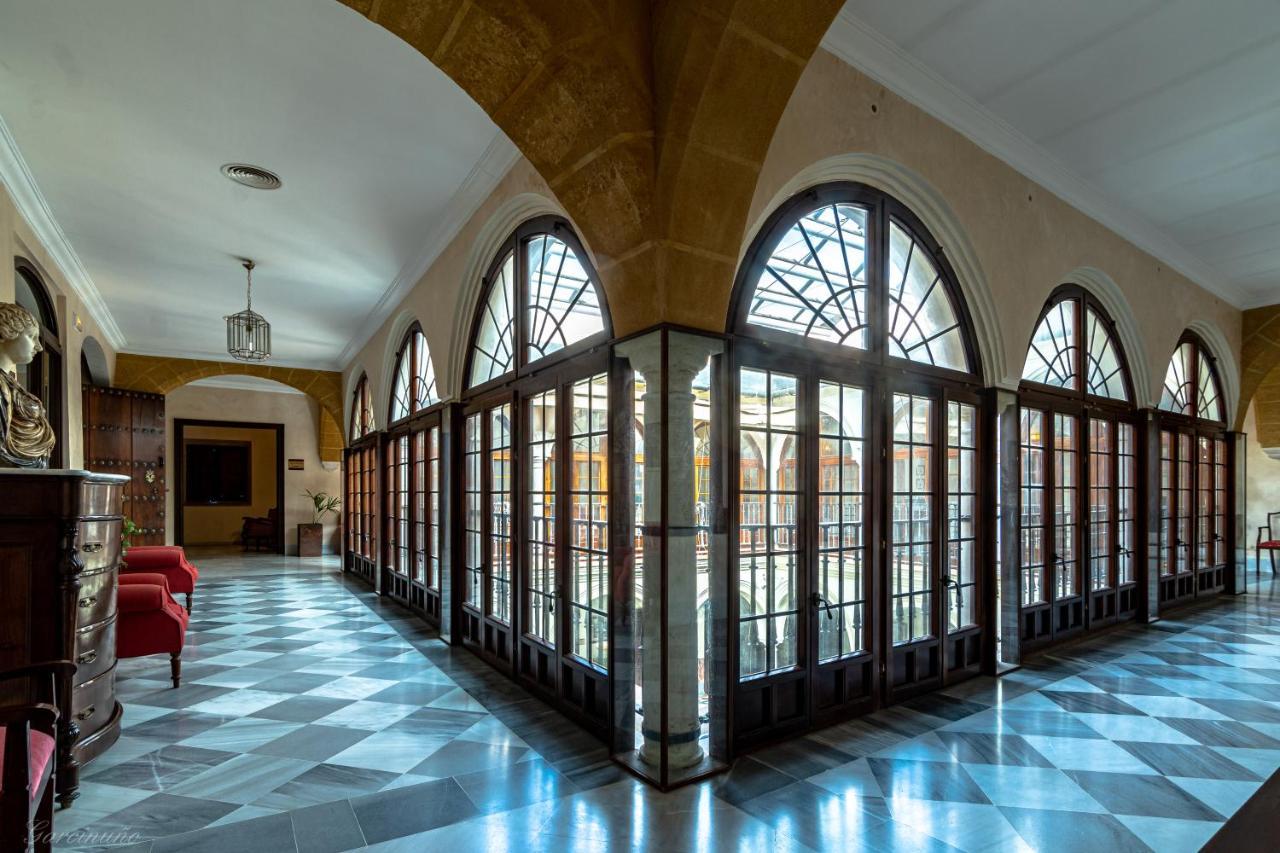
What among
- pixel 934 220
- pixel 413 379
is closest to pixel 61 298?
pixel 413 379

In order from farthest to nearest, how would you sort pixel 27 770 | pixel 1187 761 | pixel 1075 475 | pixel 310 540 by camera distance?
1. pixel 310 540
2. pixel 1075 475
3. pixel 1187 761
4. pixel 27 770

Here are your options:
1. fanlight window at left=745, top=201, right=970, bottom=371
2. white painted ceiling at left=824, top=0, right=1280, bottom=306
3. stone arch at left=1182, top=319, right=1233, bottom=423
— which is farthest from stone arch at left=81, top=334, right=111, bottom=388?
stone arch at left=1182, top=319, right=1233, bottom=423

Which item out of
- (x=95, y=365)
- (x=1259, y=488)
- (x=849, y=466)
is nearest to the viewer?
(x=849, y=466)

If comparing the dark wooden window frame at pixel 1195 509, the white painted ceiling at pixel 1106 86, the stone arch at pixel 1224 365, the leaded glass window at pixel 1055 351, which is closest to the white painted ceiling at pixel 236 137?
the white painted ceiling at pixel 1106 86

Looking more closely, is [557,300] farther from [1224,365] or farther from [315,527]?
[315,527]

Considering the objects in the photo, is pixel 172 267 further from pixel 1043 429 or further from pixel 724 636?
pixel 1043 429

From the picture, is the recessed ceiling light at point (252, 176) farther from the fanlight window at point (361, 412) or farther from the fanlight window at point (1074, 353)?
the fanlight window at point (1074, 353)

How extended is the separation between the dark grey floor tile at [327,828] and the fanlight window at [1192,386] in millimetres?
8756

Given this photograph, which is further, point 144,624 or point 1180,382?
point 1180,382

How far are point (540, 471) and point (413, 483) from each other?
342cm

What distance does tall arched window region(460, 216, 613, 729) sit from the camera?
153 inches

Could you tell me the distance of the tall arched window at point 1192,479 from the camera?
7.48 meters

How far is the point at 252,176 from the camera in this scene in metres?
5.04

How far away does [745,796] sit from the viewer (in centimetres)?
291
